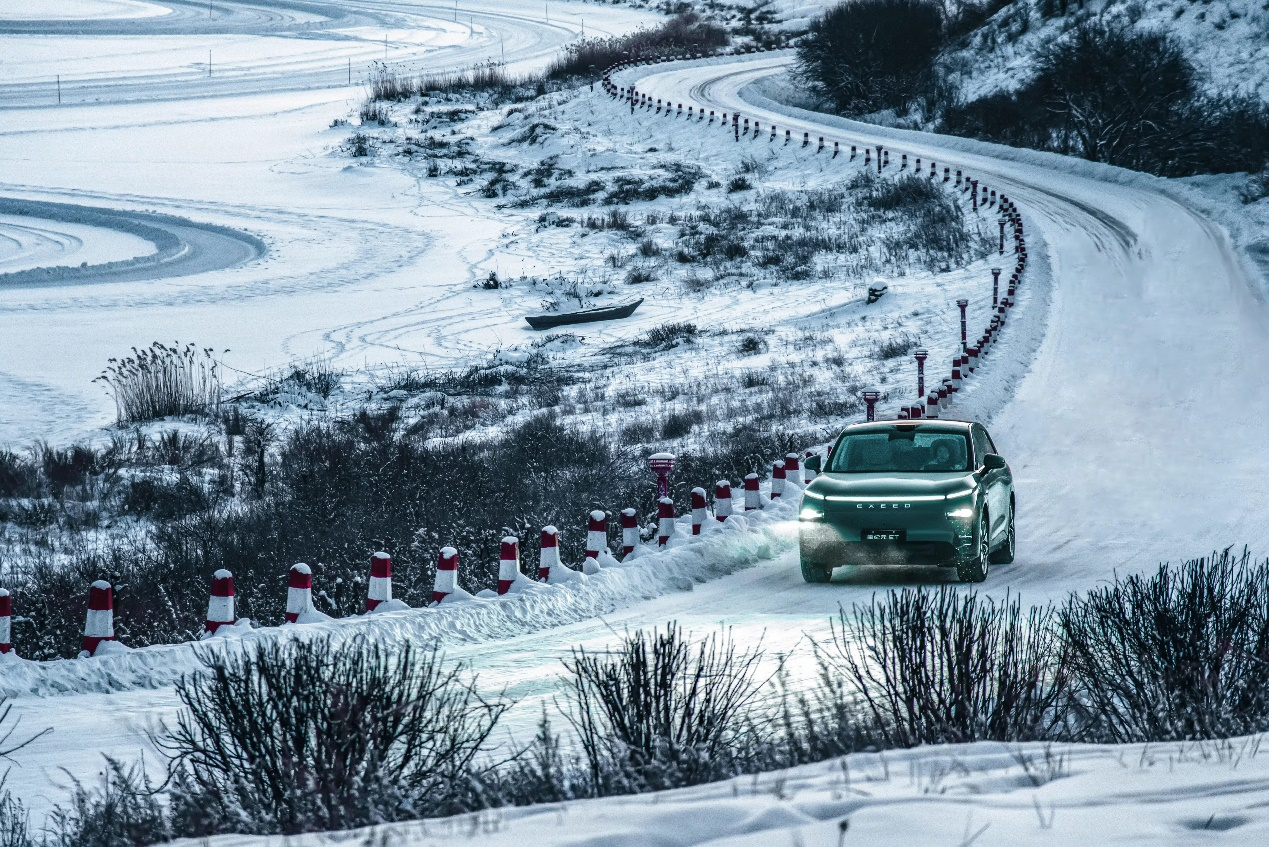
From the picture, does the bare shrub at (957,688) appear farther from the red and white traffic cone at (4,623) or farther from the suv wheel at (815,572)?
the red and white traffic cone at (4,623)

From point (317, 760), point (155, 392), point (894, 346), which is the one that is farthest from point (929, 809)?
point (894, 346)

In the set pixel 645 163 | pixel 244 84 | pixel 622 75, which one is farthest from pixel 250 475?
pixel 244 84

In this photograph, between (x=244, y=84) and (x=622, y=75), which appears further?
(x=244, y=84)

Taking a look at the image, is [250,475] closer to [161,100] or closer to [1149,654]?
[1149,654]

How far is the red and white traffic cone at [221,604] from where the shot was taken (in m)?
11.8

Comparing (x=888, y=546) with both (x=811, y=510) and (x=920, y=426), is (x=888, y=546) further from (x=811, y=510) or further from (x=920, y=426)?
(x=920, y=426)

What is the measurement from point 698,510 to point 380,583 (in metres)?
4.59

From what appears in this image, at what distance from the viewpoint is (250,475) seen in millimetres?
22062

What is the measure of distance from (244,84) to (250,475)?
272 feet

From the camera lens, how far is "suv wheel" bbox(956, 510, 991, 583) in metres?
13.5

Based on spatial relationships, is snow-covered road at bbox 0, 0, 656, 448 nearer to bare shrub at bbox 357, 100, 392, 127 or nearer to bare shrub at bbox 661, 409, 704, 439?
bare shrub at bbox 357, 100, 392, 127

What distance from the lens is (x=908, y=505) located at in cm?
1352

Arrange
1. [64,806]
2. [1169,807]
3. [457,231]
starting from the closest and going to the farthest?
[1169,807], [64,806], [457,231]

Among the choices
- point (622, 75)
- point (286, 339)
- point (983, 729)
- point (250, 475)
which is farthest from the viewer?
point (622, 75)
